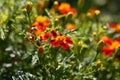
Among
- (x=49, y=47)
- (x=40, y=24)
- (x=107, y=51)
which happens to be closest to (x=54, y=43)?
(x=49, y=47)

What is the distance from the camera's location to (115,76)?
206 cm

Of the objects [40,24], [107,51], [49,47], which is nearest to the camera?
[49,47]

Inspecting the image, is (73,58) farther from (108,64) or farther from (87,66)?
(108,64)

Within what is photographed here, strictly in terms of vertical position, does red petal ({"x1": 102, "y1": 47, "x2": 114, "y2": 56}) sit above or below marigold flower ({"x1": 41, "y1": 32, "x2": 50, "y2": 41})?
below

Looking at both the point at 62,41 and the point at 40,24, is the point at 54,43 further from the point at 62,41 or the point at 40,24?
the point at 40,24

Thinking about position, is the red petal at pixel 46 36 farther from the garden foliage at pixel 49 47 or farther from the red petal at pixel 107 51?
the red petal at pixel 107 51

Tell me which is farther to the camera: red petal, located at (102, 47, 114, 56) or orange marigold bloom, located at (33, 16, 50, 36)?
red petal, located at (102, 47, 114, 56)

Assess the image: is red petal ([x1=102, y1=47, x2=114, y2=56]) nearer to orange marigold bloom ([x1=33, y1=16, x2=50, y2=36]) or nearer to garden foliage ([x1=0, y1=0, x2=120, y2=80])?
garden foliage ([x1=0, y1=0, x2=120, y2=80])

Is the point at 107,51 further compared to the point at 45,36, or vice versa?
the point at 107,51

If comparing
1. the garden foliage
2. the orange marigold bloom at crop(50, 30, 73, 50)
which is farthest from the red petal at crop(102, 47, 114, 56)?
the orange marigold bloom at crop(50, 30, 73, 50)

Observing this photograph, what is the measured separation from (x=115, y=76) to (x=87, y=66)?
28 cm

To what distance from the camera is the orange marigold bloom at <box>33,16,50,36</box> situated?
6.04 feet

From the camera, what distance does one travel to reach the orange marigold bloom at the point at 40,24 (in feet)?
6.04

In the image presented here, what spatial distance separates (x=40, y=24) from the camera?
1953 millimetres
